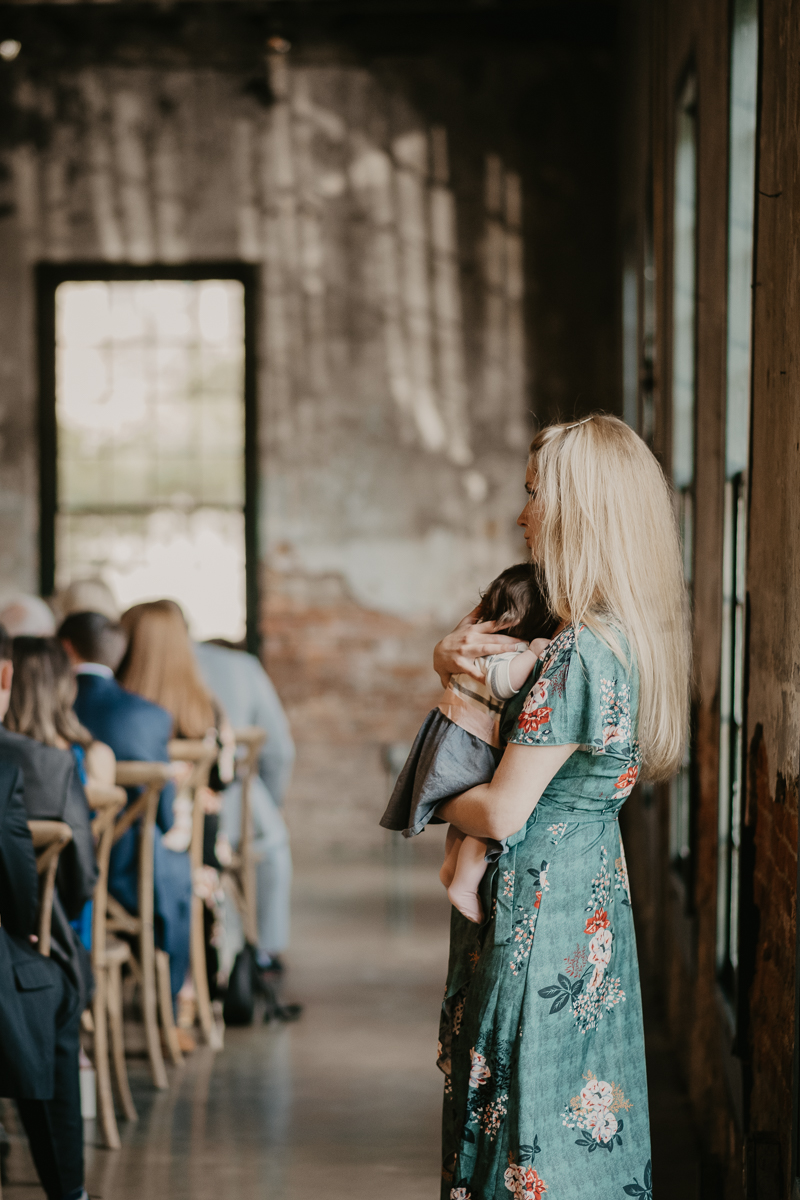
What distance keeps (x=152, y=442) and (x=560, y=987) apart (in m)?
6.57

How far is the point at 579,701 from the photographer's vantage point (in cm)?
190

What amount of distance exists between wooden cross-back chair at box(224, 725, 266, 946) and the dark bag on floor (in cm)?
20

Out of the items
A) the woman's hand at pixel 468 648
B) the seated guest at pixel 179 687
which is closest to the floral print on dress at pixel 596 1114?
the woman's hand at pixel 468 648

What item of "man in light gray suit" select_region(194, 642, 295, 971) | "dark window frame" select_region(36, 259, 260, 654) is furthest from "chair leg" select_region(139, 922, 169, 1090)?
"dark window frame" select_region(36, 259, 260, 654)

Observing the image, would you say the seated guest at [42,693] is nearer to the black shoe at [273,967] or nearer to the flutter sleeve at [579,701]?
the flutter sleeve at [579,701]

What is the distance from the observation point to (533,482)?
1.96 m

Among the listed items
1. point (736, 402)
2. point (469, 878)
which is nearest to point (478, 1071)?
point (469, 878)

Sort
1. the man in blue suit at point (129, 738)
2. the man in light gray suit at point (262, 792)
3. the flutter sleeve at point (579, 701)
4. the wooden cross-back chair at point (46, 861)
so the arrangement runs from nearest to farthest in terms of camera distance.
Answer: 1. the flutter sleeve at point (579, 701)
2. the wooden cross-back chair at point (46, 861)
3. the man in blue suit at point (129, 738)
4. the man in light gray suit at point (262, 792)

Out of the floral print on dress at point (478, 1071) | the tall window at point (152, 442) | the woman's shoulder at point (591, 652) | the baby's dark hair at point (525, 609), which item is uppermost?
the tall window at point (152, 442)

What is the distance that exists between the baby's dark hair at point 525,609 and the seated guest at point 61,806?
1.31 metres

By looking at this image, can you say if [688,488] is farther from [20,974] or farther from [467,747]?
[20,974]

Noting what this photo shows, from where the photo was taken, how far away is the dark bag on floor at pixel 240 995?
4.48 metres

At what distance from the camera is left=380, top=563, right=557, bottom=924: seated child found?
197cm

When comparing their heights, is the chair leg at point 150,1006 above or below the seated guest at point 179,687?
below
